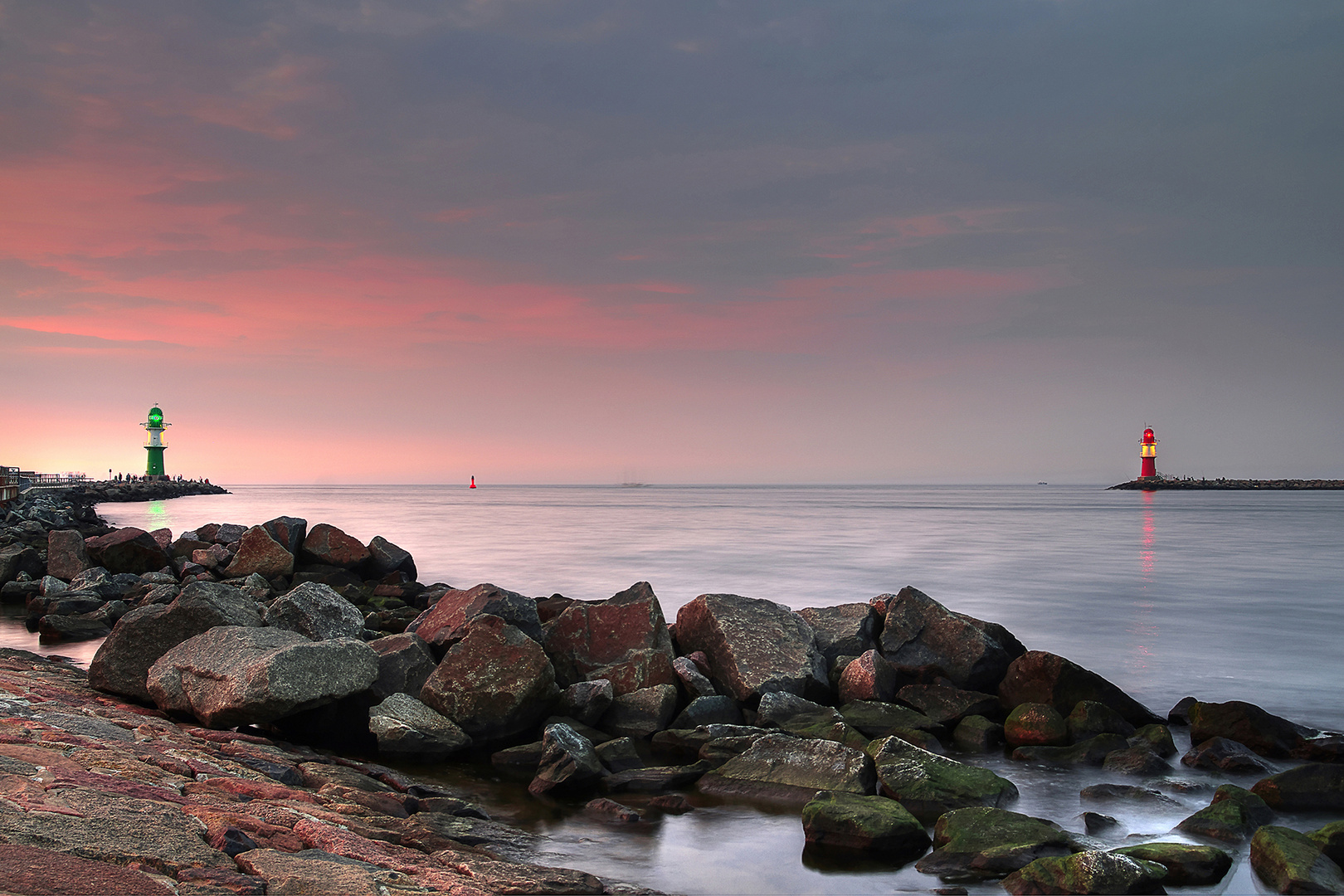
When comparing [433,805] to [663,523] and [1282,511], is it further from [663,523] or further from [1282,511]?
[1282,511]

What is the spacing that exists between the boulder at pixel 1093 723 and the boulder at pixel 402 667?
660cm

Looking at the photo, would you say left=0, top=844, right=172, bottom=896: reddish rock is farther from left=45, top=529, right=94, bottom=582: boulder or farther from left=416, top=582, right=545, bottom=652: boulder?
left=45, top=529, right=94, bottom=582: boulder

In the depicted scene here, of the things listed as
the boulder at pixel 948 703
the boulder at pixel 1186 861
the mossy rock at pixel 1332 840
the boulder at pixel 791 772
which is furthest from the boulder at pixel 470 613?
the mossy rock at pixel 1332 840

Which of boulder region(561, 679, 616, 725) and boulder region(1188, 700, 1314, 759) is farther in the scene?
boulder region(561, 679, 616, 725)

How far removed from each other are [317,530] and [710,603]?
10.3 meters

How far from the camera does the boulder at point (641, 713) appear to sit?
8930 mm

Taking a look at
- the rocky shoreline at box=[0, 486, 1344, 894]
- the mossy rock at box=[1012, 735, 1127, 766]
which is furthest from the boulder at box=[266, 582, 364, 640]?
the mossy rock at box=[1012, 735, 1127, 766]

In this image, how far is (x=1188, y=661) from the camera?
14.0 m

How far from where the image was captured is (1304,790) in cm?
686

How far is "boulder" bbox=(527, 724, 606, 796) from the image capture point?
7.27 meters

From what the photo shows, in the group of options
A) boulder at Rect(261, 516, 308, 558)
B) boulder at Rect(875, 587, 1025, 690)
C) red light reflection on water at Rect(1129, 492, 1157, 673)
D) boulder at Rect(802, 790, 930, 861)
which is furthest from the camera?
boulder at Rect(261, 516, 308, 558)

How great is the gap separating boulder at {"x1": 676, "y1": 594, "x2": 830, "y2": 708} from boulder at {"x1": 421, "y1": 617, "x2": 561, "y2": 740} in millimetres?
2025

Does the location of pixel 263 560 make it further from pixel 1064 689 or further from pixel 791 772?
pixel 1064 689

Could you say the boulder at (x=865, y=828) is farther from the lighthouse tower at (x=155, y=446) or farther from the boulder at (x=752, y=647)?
the lighthouse tower at (x=155, y=446)
